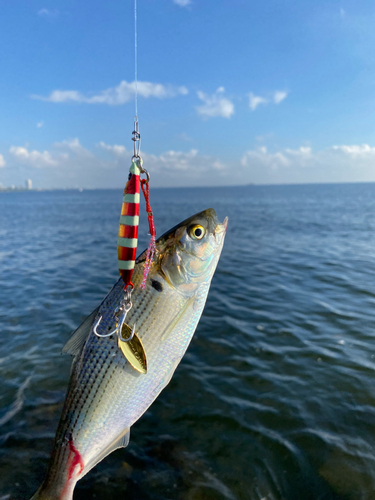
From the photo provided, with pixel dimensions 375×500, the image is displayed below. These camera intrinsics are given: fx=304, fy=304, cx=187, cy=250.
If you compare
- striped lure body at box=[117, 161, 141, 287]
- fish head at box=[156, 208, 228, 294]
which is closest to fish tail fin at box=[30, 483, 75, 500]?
striped lure body at box=[117, 161, 141, 287]

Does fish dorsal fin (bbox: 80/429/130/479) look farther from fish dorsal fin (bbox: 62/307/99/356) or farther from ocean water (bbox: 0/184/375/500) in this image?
ocean water (bbox: 0/184/375/500)

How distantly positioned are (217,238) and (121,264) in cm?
112

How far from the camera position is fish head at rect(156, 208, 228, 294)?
3178mm

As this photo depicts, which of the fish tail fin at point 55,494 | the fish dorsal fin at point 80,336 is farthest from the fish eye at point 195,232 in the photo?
the fish tail fin at point 55,494

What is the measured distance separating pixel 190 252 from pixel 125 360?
1.27 metres

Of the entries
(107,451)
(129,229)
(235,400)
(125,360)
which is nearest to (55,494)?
(107,451)

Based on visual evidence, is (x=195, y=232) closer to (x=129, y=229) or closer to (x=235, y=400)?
(x=129, y=229)

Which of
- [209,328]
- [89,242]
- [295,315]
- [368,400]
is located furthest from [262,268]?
[89,242]

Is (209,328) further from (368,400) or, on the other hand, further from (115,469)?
(115,469)

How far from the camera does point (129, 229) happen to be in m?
3.01

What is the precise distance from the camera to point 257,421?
20.0ft

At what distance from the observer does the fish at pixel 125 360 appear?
297 centimetres

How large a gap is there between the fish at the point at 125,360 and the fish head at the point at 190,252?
0.03 ft

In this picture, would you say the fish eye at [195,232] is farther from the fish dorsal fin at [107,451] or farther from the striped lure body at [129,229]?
the fish dorsal fin at [107,451]
